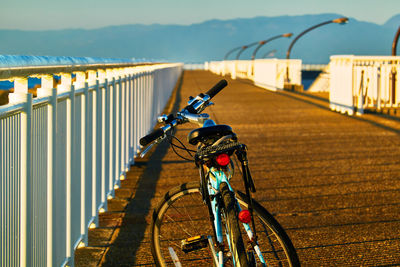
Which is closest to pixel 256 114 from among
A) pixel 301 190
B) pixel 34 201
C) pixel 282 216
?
pixel 301 190

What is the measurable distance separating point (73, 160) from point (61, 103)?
49 cm

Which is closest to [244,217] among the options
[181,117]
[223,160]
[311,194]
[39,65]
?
[223,160]

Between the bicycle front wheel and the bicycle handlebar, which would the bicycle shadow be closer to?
the bicycle front wheel

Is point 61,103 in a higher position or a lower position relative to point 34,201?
higher

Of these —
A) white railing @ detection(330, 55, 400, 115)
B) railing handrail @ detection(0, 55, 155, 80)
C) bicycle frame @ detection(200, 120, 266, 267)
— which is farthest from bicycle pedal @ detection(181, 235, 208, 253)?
white railing @ detection(330, 55, 400, 115)

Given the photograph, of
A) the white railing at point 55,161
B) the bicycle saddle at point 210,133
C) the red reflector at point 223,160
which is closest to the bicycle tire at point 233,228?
the red reflector at point 223,160

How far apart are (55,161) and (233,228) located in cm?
144

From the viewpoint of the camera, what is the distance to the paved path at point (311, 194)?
505cm

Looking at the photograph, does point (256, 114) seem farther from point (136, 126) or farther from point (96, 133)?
point (96, 133)

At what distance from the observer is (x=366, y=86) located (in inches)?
694

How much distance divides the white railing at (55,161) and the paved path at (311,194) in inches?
11.2

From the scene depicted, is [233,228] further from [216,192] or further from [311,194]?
[311,194]

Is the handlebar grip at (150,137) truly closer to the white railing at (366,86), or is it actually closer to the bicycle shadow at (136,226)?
the bicycle shadow at (136,226)

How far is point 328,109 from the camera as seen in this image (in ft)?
64.0
